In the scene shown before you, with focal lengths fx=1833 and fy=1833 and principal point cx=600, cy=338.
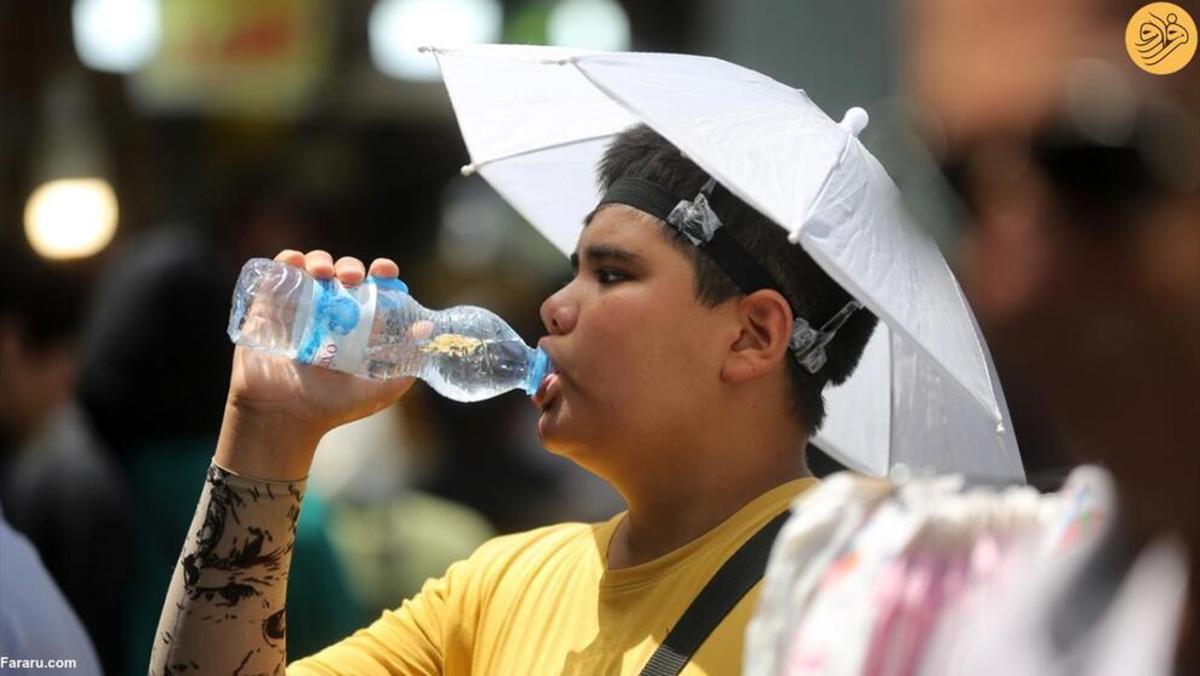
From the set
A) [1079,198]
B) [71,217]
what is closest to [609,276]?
[1079,198]

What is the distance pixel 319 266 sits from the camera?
9.96ft

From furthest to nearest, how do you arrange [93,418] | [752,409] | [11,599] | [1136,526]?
[93,418]
[11,599]
[752,409]
[1136,526]

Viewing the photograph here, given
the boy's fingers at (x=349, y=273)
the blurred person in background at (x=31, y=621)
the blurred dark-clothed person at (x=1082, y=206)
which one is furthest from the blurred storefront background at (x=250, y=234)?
the blurred dark-clothed person at (x=1082, y=206)

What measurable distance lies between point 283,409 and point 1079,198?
184 centimetres

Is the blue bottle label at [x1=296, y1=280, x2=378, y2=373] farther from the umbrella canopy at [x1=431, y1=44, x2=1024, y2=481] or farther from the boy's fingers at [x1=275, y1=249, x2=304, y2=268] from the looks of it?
the umbrella canopy at [x1=431, y1=44, x2=1024, y2=481]

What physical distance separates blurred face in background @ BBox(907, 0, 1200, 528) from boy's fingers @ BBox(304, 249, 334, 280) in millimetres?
1789

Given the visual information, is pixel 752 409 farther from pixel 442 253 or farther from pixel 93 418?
pixel 442 253

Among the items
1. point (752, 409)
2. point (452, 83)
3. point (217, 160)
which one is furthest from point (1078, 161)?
point (217, 160)

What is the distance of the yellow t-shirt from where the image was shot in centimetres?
279

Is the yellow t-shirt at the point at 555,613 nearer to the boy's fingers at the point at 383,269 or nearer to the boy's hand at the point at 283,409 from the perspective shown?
the boy's hand at the point at 283,409

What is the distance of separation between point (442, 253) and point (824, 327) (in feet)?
23.3

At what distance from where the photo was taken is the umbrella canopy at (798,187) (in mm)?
2781

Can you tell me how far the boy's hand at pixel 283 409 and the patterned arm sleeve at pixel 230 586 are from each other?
0.04 metres

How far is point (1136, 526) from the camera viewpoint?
4.91 ft
